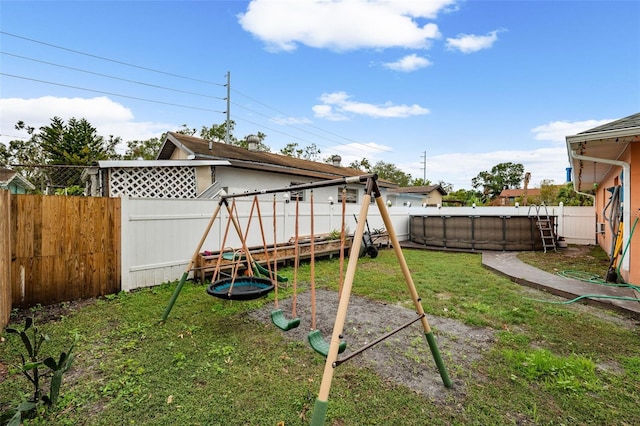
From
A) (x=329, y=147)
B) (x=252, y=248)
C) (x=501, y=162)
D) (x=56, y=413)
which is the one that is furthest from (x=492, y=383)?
(x=501, y=162)

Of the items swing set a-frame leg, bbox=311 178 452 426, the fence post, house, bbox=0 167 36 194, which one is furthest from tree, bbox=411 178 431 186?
the fence post

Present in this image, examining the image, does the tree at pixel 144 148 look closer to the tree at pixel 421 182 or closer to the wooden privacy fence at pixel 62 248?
the wooden privacy fence at pixel 62 248

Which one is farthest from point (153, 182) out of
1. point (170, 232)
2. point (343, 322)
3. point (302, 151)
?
point (302, 151)

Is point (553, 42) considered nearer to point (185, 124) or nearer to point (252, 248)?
point (252, 248)

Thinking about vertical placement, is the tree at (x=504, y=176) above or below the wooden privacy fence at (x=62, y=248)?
above

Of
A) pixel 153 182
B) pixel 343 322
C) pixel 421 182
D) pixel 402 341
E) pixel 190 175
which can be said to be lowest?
pixel 402 341

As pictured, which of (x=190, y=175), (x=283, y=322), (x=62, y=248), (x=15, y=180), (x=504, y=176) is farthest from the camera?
(x=504, y=176)

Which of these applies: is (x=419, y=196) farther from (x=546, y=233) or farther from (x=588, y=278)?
(x=588, y=278)

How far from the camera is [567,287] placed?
4.83 meters

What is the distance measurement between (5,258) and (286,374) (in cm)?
378

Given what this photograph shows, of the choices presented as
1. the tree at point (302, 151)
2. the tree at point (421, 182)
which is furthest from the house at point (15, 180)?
the tree at point (421, 182)

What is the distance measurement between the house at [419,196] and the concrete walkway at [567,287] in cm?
1469

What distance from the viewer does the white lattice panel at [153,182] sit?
7.33 m

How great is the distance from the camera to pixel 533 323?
3.59 metres
